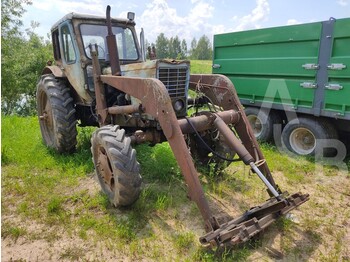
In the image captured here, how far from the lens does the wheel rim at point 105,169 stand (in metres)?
3.46

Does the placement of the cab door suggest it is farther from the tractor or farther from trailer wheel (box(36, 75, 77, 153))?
trailer wheel (box(36, 75, 77, 153))

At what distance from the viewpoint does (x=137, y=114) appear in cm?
396

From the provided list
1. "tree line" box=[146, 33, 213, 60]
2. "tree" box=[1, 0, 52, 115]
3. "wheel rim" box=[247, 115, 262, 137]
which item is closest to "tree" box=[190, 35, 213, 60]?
"tree line" box=[146, 33, 213, 60]

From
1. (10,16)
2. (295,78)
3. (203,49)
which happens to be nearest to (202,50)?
(203,49)

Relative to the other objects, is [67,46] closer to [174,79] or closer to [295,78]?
[174,79]

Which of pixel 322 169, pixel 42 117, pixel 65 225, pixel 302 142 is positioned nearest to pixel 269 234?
pixel 65 225

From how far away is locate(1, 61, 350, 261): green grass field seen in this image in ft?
9.25

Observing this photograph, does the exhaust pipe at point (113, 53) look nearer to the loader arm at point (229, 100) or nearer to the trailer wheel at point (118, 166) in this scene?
the trailer wheel at point (118, 166)

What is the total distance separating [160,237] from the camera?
3.05 meters

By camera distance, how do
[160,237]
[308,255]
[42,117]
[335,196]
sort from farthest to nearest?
1. [42,117]
2. [335,196]
3. [160,237]
4. [308,255]

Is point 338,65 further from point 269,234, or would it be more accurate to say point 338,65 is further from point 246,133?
point 269,234

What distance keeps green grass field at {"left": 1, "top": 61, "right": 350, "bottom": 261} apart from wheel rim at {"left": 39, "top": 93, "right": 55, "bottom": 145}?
0.47 meters

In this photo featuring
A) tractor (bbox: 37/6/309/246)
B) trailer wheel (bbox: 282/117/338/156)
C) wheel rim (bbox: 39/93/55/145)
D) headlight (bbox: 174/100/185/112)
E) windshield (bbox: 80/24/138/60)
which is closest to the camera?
A: tractor (bbox: 37/6/309/246)

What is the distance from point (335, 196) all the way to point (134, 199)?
2838mm
